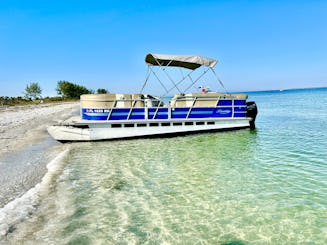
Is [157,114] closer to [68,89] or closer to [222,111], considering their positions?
[222,111]

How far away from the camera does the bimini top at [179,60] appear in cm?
1625

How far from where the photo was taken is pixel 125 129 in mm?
15516

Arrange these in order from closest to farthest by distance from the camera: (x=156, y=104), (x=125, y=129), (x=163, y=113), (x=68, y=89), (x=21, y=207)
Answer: (x=21, y=207) → (x=125, y=129) → (x=163, y=113) → (x=156, y=104) → (x=68, y=89)

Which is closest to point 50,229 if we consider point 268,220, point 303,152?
point 268,220

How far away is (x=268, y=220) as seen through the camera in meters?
5.34

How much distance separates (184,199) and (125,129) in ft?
31.3

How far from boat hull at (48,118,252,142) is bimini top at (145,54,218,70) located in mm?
3716

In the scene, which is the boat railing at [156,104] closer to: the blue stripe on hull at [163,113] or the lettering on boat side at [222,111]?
the blue stripe on hull at [163,113]

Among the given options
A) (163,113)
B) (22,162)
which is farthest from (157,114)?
(22,162)

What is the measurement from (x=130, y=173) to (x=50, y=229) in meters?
3.98

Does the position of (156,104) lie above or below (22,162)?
above

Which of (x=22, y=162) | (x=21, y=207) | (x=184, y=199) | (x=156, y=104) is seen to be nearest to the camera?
(x=21, y=207)

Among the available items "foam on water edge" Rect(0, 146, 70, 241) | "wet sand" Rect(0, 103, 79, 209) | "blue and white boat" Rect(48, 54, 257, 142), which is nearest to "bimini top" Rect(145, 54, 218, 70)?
"blue and white boat" Rect(48, 54, 257, 142)

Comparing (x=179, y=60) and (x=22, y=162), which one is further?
(x=179, y=60)
